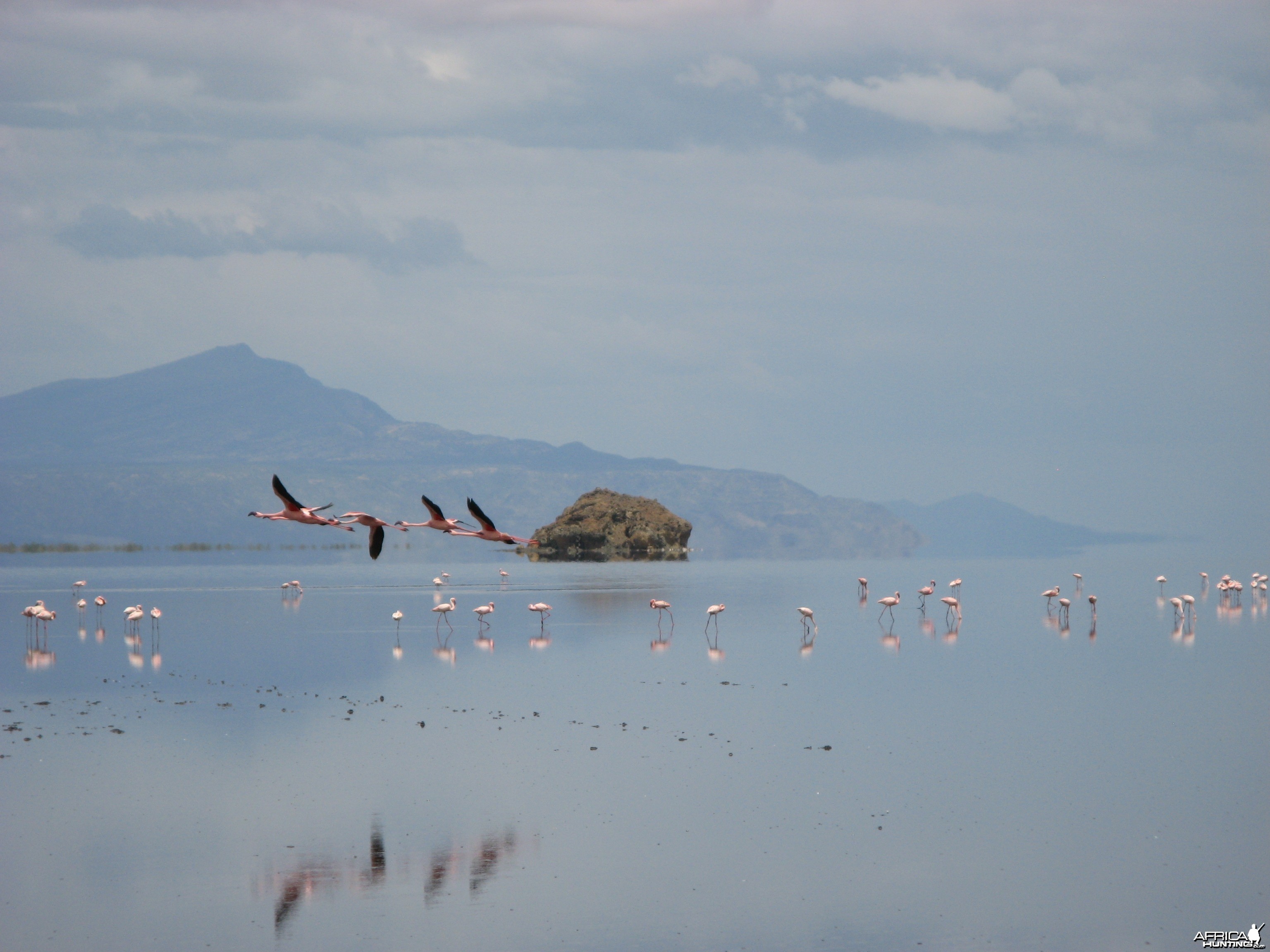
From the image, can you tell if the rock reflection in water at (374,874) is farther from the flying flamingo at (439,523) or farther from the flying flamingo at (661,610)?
the flying flamingo at (661,610)

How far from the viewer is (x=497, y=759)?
63.0 ft

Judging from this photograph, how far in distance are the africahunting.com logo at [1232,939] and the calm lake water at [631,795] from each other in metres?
0.20

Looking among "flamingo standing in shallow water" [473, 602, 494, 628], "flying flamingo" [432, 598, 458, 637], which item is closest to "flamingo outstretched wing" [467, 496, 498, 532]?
"flying flamingo" [432, 598, 458, 637]

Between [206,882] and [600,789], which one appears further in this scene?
[600,789]

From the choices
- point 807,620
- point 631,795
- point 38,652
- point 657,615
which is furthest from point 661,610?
point 631,795

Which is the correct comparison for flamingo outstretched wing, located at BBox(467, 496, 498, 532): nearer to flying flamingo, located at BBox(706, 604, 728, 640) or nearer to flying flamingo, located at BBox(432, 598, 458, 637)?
flying flamingo, located at BBox(706, 604, 728, 640)

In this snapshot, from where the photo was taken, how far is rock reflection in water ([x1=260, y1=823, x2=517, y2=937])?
13.1 meters

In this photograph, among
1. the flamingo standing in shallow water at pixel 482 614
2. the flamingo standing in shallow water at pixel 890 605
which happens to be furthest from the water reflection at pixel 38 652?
the flamingo standing in shallow water at pixel 890 605

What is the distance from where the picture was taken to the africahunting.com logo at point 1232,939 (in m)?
12.1

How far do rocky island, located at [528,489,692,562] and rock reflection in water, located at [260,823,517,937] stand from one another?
97.4 metres

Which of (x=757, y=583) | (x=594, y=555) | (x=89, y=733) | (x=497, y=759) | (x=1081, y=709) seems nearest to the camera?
(x=497, y=759)

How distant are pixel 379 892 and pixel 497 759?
19.9ft

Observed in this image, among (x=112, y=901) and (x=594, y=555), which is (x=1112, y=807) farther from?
(x=594, y=555)

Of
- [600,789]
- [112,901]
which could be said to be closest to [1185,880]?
[600,789]
